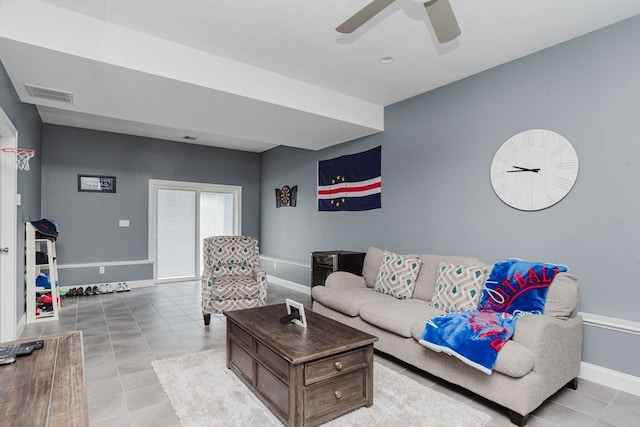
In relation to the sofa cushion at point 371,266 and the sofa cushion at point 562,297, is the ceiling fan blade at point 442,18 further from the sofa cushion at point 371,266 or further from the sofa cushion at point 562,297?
the sofa cushion at point 371,266

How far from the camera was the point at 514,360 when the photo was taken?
2.09m

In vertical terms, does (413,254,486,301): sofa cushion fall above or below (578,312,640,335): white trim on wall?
above

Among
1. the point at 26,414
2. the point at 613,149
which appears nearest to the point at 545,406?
the point at 613,149

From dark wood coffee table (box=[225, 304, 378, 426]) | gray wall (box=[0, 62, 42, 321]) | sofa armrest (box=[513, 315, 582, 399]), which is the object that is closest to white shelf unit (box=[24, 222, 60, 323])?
gray wall (box=[0, 62, 42, 321])

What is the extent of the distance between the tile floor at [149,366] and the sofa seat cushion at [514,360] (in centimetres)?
34

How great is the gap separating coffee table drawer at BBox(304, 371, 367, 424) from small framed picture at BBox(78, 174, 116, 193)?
5.65 m

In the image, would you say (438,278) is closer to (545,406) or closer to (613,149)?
(545,406)

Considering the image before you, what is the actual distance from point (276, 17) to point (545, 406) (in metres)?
3.38

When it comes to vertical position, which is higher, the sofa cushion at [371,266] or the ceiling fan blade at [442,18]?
the ceiling fan blade at [442,18]

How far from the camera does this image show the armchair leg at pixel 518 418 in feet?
6.84

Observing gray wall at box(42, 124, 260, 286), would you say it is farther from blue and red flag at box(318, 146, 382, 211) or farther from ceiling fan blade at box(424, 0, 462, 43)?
ceiling fan blade at box(424, 0, 462, 43)

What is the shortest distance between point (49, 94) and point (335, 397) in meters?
3.74

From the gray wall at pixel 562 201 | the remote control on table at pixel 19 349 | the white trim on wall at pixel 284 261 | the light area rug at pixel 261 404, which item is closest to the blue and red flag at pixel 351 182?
the gray wall at pixel 562 201

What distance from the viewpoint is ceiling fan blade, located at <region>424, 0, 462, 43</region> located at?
186cm
